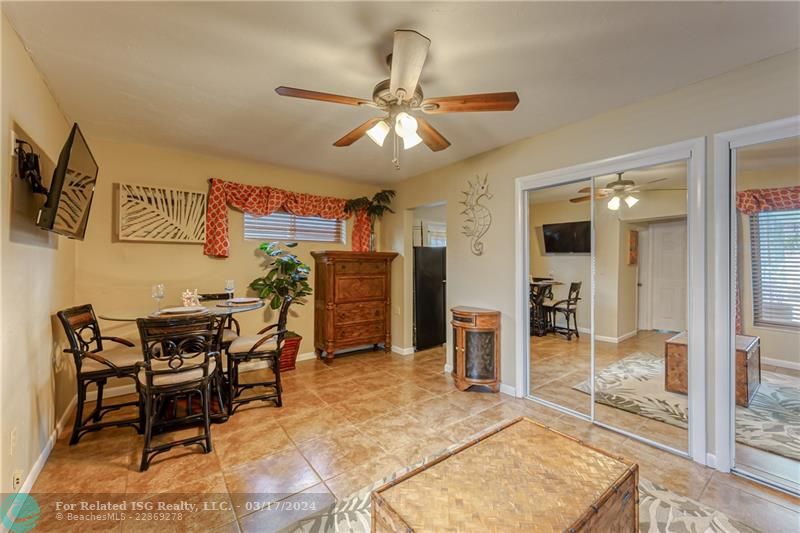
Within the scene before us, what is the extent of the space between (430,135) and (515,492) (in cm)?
218

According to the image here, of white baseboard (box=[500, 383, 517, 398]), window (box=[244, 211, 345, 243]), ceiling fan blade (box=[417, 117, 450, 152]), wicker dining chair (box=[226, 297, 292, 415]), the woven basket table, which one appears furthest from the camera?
window (box=[244, 211, 345, 243])

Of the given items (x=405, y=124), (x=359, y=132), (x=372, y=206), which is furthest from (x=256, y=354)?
(x=372, y=206)

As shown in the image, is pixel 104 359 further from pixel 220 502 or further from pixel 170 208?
pixel 170 208

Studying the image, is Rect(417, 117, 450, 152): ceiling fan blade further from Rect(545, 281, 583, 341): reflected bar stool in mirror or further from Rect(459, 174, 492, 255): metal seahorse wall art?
Rect(545, 281, 583, 341): reflected bar stool in mirror

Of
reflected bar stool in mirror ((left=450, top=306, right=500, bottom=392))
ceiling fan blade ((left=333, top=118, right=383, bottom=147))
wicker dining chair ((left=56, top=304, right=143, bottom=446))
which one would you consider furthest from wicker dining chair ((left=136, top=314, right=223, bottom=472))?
reflected bar stool in mirror ((left=450, top=306, right=500, bottom=392))

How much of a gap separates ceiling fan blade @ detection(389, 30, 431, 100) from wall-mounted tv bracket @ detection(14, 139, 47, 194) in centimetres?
216

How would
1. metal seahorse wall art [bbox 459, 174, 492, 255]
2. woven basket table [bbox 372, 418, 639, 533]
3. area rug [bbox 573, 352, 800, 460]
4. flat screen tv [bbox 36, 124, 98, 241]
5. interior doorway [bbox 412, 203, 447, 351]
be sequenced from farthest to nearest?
interior doorway [bbox 412, 203, 447, 351] → metal seahorse wall art [bbox 459, 174, 492, 255] → area rug [bbox 573, 352, 800, 460] → flat screen tv [bbox 36, 124, 98, 241] → woven basket table [bbox 372, 418, 639, 533]

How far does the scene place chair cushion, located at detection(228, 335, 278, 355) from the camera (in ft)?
9.92

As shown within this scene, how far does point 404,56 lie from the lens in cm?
167

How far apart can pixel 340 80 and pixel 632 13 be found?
1.74 metres

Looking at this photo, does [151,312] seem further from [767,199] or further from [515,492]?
[767,199]

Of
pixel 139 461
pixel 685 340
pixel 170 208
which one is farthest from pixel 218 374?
pixel 685 340

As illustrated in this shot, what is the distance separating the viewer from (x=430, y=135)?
2.39m

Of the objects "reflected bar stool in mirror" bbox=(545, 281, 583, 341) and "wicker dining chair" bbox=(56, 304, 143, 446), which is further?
"reflected bar stool in mirror" bbox=(545, 281, 583, 341)
